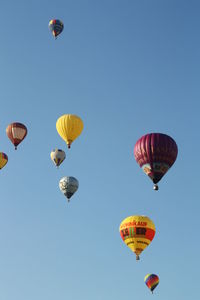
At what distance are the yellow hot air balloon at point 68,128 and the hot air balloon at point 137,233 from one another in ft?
39.7

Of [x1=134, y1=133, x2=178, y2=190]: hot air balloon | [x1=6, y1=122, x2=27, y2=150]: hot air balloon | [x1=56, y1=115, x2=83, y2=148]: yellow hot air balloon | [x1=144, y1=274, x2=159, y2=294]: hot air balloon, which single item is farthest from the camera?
[x1=144, y1=274, x2=159, y2=294]: hot air balloon

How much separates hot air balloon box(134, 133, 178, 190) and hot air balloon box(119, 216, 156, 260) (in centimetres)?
697

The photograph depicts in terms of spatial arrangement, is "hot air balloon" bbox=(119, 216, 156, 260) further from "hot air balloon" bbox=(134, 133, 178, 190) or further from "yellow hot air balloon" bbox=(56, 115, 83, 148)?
"yellow hot air balloon" bbox=(56, 115, 83, 148)

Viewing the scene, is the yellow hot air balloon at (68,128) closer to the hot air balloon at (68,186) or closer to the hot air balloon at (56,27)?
the hot air balloon at (68,186)

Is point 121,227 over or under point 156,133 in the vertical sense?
under

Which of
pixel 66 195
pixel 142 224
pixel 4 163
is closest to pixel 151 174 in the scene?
pixel 142 224

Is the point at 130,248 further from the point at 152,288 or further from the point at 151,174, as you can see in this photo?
the point at 152,288

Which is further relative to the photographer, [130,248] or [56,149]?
[56,149]

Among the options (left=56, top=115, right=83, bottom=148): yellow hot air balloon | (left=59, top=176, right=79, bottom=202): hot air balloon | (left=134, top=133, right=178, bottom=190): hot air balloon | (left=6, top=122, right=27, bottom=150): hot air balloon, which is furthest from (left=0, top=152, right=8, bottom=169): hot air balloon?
(left=134, top=133, right=178, bottom=190): hot air balloon

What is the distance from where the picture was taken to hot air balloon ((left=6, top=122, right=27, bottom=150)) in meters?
65.9

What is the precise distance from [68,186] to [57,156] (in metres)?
4.22

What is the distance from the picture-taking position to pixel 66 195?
227ft

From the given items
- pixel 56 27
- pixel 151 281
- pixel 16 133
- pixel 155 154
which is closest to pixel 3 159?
pixel 16 133

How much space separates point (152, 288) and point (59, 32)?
36.1 metres
